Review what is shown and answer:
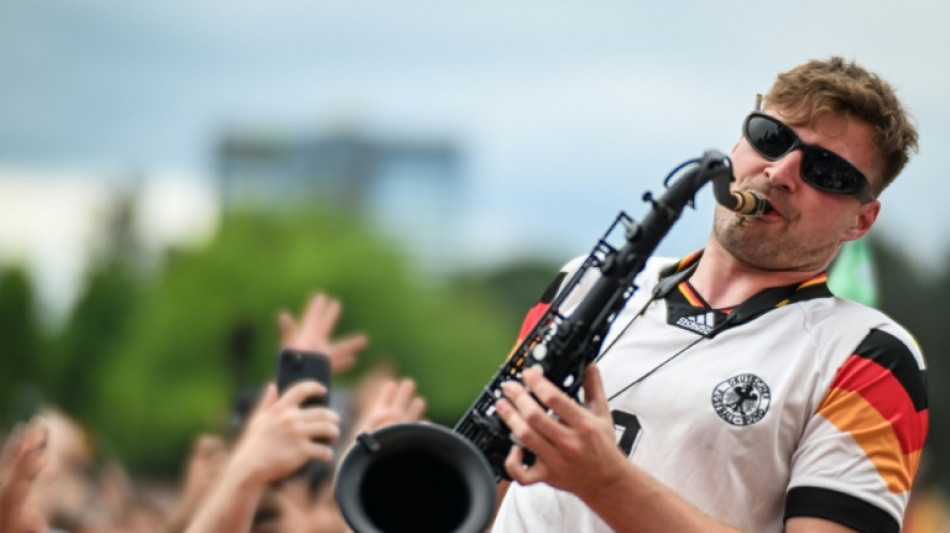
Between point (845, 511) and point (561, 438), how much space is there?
101 cm

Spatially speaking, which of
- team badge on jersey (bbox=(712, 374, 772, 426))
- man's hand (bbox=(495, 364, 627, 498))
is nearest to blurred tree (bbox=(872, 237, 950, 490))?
team badge on jersey (bbox=(712, 374, 772, 426))

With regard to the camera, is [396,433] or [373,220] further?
[373,220]

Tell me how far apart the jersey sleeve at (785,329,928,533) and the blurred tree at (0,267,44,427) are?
64131 mm

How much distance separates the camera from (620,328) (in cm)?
486

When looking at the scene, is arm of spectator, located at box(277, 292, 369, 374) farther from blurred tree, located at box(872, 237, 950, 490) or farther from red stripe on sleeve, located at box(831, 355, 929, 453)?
blurred tree, located at box(872, 237, 950, 490)

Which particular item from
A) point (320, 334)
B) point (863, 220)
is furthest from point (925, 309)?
point (863, 220)

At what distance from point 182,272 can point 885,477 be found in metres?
55.4

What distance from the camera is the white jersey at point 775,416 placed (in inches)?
169

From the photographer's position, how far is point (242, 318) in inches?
2085

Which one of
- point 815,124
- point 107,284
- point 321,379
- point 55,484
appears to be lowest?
point 107,284

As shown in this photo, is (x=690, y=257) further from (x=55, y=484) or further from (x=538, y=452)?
(x=55, y=484)

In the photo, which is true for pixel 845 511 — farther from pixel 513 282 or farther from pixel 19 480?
pixel 513 282

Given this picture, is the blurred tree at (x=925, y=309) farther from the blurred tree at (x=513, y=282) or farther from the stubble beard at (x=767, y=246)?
the stubble beard at (x=767, y=246)

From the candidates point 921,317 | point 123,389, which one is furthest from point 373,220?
point 921,317
